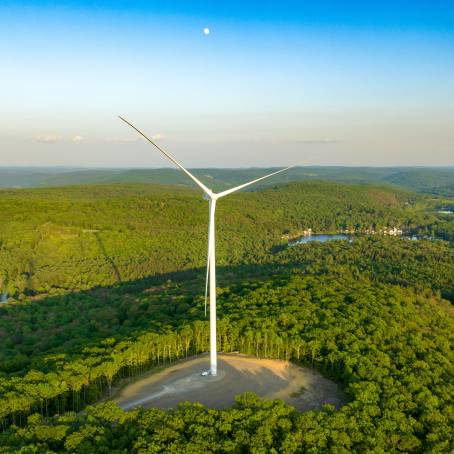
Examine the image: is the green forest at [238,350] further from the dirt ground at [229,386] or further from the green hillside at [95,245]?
the dirt ground at [229,386]

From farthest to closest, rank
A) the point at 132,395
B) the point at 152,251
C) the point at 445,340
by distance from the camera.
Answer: the point at 152,251
the point at 445,340
the point at 132,395

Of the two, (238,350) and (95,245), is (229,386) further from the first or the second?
(95,245)

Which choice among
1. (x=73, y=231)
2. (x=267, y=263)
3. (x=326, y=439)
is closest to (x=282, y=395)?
(x=326, y=439)

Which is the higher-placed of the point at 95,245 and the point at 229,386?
the point at 229,386

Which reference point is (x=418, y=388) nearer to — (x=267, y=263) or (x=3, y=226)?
(x=267, y=263)

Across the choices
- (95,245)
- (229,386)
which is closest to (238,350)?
(229,386)

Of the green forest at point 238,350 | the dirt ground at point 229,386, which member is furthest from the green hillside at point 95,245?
the dirt ground at point 229,386

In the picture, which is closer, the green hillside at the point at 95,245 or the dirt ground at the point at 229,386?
the dirt ground at the point at 229,386

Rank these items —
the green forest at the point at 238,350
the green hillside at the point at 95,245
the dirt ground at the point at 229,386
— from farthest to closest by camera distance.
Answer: the green hillside at the point at 95,245
the dirt ground at the point at 229,386
the green forest at the point at 238,350

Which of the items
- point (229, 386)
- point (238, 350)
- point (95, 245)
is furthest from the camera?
point (95, 245)
